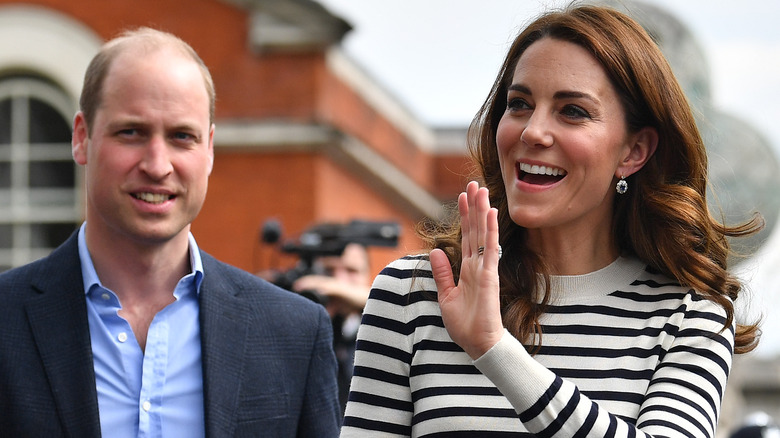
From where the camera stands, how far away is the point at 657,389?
2.59 m

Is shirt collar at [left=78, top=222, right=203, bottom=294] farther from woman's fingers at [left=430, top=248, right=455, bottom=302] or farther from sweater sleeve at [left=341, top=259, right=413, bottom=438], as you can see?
woman's fingers at [left=430, top=248, right=455, bottom=302]

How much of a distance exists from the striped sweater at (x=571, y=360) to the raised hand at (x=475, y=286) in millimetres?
56

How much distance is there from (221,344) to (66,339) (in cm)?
39

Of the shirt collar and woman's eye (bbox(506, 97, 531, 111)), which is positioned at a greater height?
woman's eye (bbox(506, 97, 531, 111))

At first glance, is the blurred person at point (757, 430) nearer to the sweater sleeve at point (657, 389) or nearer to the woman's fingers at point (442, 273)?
the sweater sleeve at point (657, 389)

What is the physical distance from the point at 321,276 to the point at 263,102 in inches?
329

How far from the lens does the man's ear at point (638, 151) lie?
2857 mm

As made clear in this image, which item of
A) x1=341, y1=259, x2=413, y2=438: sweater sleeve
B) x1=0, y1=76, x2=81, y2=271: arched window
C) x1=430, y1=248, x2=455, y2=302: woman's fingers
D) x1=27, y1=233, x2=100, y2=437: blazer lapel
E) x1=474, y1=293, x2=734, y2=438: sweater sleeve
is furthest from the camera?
x1=0, y1=76, x2=81, y2=271: arched window

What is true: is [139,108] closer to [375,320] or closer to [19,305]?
[19,305]

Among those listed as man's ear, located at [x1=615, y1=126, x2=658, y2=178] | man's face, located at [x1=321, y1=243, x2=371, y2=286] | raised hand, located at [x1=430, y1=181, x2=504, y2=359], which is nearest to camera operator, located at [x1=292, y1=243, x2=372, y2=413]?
man's face, located at [x1=321, y1=243, x2=371, y2=286]

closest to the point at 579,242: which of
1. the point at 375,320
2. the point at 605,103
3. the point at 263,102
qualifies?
the point at 605,103

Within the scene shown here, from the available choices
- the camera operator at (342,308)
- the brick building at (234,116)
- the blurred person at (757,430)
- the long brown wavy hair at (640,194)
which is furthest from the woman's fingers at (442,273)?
the brick building at (234,116)

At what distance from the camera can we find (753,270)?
3.23m

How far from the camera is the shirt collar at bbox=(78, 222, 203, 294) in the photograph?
3213 millimetres
